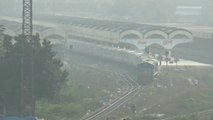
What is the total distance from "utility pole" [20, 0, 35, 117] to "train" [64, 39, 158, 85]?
11824 millimetres

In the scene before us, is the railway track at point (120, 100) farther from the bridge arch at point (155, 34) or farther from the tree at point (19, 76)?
the bridge arch at point (155, 34)

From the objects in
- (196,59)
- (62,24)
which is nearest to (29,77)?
(196,59)

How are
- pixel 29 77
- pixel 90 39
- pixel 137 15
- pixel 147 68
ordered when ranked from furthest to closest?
pixel 137 15 → pixel 90 39 → pixel 147 68 → pixel 29 77

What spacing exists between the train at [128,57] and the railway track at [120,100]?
2.97 feet

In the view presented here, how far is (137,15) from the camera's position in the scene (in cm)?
9825

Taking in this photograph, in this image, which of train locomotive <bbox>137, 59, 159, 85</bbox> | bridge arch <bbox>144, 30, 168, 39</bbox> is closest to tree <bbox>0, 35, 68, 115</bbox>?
train locomotive <bbox>137, 59, 159, 85</bbox>

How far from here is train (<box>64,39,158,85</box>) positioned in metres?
38.8

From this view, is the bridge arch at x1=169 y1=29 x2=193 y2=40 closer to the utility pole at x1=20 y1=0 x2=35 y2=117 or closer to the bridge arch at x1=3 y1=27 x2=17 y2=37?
the bridge arch at x1=3 y1=27 x2=17 y2=37

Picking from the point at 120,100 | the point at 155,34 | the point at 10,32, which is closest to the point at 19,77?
the point at 120,100

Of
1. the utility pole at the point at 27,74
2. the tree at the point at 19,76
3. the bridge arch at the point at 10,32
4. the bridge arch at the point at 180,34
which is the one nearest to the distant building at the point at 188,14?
the bridge arch at the point at 180,34

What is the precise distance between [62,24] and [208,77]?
3447 centimetres

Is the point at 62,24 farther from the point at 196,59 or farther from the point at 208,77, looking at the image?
the point at 208,77

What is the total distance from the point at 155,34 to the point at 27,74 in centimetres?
2756

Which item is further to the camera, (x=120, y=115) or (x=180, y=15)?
(x=180, y=15)
